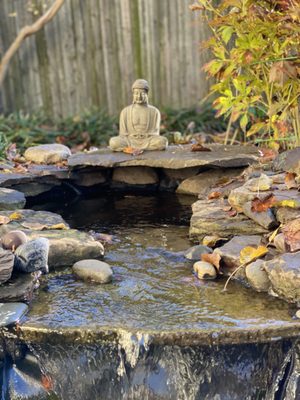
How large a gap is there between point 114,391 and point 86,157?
9.63 ft

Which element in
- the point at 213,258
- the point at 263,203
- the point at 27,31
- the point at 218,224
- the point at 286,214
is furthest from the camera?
the point at 27,31

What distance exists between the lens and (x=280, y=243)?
10.9ft

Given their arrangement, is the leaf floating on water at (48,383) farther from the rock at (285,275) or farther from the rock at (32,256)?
the rock at (285,275)

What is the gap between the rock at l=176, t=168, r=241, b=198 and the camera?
5.21 metres

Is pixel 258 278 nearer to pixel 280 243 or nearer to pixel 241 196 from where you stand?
pixel 280 243

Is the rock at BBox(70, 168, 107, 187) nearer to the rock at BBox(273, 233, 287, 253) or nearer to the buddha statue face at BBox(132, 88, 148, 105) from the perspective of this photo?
the buddha statue face at BBox(132, 88, 148, 105)

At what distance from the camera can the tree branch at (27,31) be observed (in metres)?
8.34

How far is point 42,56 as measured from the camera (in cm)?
879

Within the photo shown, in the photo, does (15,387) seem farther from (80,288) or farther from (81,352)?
(80,288)

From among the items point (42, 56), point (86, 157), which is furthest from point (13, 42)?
point (86, 157)

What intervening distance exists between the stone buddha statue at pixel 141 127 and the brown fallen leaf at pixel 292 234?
94.1 inches

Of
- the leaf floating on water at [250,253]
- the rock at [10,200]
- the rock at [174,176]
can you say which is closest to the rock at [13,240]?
the rock at [10,200]

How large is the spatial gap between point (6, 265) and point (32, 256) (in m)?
0.23

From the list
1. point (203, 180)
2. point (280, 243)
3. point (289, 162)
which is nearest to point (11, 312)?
point (280, 243)
